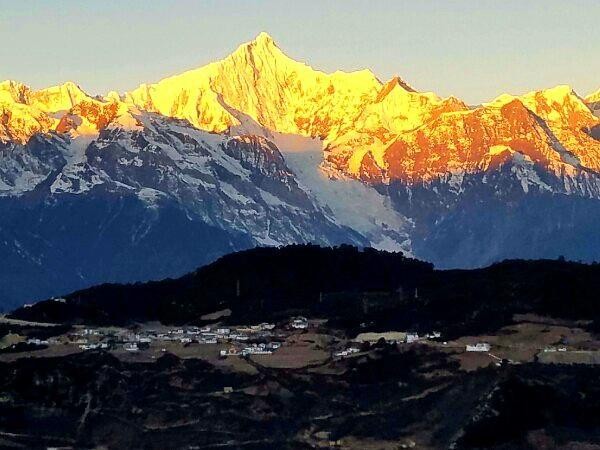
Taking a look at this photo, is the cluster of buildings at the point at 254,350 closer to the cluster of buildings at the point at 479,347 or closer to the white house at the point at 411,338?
the white house at the point at 411,338

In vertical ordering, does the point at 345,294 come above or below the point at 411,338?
above

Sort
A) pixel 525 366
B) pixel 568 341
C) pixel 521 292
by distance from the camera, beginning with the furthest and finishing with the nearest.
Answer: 1. pixel 521 292
2. pixel 568 341
3. pixel 525 366

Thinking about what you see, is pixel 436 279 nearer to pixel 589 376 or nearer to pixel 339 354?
pixel 339 354

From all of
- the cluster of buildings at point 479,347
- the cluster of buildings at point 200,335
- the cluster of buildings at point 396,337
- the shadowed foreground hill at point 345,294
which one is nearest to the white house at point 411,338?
the cluster of buildings at point 396,337

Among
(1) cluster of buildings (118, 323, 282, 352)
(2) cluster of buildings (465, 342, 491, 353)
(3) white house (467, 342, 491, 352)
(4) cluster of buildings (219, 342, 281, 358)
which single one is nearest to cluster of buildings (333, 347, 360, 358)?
(4) cluster of buildings (219, 342, 281, 358)

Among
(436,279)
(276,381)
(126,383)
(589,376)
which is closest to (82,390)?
(126,383)

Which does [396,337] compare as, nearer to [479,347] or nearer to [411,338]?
[411,338]

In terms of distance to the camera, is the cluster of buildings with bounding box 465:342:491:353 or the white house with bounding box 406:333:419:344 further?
the white house with bounding box 406:333:419:344

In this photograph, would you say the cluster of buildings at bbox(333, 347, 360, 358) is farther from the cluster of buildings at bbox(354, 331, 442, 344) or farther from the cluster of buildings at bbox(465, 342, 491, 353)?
the cluster of buildings at bbox(465, 342, 491, 353)

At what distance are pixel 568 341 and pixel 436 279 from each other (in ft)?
139

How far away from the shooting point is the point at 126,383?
136 metres

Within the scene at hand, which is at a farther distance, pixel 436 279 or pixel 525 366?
pixel 436 279

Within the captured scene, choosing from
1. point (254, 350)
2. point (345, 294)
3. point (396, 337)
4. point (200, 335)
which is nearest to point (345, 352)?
point (254, 350)

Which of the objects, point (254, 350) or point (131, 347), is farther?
point (131, 347)
